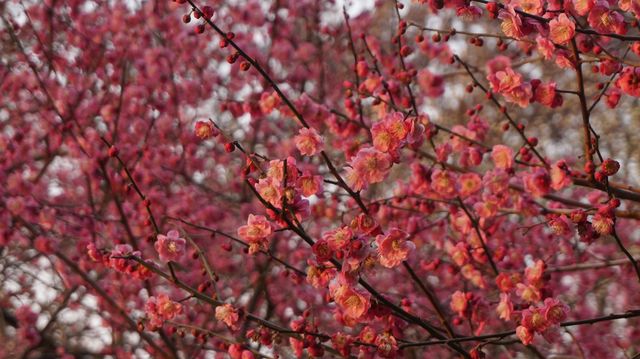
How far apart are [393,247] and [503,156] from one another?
123 cm

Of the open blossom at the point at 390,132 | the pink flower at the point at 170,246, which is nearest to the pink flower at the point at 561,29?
the open blossom at the point at 390,132

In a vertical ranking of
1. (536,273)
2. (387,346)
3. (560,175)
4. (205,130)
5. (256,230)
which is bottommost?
(387,346)

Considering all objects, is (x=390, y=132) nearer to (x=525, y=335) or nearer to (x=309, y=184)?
(x=309, y=184)

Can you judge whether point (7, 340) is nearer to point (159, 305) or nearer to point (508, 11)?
point (159, 305)

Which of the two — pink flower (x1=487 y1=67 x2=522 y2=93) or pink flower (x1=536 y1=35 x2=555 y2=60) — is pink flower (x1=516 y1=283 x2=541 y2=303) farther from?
pink flower (x1=536 y1=35 x2=555 y2=60)

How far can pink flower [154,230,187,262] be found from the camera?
2.65m

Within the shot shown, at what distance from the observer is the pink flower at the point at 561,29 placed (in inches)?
91.5

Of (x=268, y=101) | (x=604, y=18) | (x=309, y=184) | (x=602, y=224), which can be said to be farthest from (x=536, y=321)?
(x=268, y=101)

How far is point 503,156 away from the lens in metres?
3.28

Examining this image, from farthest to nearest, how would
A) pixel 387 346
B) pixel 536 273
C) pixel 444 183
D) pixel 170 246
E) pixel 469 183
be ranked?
pixel 469 183 < pixel 444 183 < pixel 536 273 < pixel 170 246 < pixel 387 346

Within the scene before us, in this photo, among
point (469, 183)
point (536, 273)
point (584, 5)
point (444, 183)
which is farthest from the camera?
point (469, 183)

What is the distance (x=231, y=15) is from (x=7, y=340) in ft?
14.5

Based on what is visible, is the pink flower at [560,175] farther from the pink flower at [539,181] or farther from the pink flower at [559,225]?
the pink flower at [559,225]

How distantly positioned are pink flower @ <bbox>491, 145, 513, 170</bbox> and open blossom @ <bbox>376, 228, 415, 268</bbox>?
1177mm
